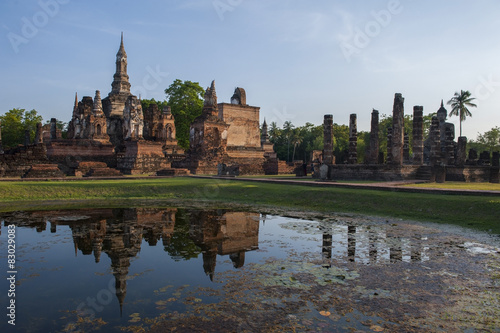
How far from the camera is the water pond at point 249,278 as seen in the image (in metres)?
4.64

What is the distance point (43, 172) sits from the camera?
893 inches

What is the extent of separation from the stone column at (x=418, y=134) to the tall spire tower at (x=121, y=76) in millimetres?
36199

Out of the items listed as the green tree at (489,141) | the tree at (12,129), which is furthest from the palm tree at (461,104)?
the tree at (12,129)

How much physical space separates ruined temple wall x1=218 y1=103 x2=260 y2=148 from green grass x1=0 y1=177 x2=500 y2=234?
23172mm

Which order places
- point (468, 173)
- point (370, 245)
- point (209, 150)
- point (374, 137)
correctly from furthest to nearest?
point (209, 150)
point (374, 137)
point (468, 173)
point (370, 245)

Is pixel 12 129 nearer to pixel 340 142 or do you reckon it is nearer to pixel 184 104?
pixel 184 104

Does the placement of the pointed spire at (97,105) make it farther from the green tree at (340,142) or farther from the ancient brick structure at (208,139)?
the green tree at (340,142)

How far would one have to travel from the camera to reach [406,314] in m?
4.79

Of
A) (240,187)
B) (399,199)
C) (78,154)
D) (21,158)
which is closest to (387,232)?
(399,199)

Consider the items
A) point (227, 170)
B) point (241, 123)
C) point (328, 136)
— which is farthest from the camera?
point (241, 123)

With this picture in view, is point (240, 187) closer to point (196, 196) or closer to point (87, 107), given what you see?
point (196, 196)

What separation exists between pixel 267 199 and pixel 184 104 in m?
44.3

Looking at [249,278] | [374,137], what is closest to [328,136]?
[374,137]

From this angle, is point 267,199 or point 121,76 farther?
point 121,76
